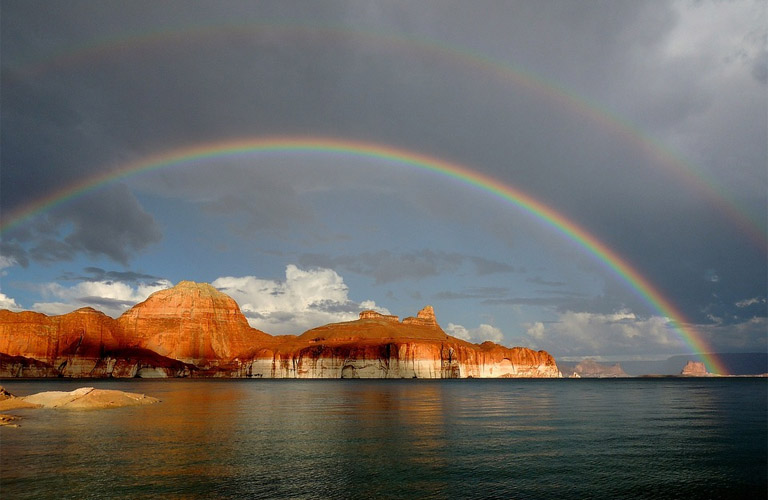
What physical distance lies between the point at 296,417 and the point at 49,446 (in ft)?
83.2

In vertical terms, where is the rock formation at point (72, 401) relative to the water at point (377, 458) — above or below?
above

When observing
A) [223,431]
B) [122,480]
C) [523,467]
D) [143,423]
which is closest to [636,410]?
[523,467]

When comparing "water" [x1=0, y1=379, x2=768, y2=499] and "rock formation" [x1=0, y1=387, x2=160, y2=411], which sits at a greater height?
"rock formation" [x1=0, y1=387, x2=160, y2=411]

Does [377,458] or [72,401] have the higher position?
[72,401]

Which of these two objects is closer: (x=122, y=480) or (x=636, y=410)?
(x=122, y=480)

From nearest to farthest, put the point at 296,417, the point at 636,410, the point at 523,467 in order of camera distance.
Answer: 1. the point at 523,467
2. the point at 296,417
3. the point at 636,410

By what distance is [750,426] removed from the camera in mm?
47562

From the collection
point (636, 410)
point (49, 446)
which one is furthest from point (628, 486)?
point (636, 410)

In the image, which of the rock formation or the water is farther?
the rock formation

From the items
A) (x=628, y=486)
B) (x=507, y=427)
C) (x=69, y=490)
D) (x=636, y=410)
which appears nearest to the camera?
(x=69, y=490)

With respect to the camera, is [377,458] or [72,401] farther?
[72,401]

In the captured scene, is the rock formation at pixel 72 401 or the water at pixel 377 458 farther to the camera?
the rock formation at pixel 72 401

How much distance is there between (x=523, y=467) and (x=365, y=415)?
1254 inches

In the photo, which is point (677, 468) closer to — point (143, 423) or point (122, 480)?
point (122, 480)
